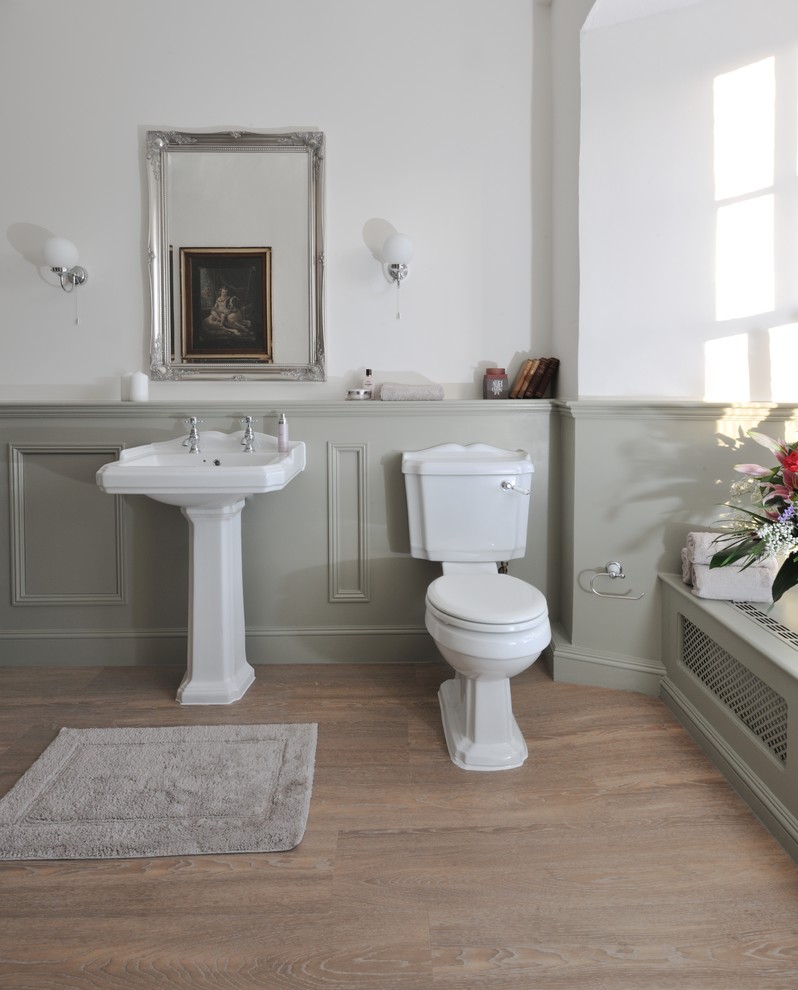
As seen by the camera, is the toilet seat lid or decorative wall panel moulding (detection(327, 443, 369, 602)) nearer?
the toilet seat lid

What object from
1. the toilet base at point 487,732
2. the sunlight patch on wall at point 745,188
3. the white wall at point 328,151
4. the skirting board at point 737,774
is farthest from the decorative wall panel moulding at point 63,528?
the sunlight patch on wall at point 745,188

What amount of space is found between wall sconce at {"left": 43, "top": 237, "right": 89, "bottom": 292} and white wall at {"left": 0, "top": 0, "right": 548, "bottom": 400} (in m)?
0.06

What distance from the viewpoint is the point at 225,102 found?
2.99m

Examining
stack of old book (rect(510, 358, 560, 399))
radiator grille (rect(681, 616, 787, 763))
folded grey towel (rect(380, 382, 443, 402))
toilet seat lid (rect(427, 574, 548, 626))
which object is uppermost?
stack of old book (rect(510, 358, 560, 399))

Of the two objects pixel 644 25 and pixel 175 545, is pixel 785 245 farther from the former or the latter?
pixel 175 545

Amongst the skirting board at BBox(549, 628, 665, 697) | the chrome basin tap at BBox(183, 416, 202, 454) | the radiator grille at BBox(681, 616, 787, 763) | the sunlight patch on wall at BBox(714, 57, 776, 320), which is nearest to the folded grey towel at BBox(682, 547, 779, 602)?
the radiator grille at BBox(681, 616, 787, 763)

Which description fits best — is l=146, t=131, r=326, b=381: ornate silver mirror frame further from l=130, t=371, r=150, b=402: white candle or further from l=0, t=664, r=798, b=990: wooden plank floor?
l=0, t=664, r=798, b=990: wooden plank floor

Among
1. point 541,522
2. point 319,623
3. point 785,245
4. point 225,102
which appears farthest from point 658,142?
point 319,623

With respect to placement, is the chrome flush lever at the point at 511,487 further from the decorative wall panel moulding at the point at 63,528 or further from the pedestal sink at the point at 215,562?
the decorative wall panel moulding at the point at 63,528

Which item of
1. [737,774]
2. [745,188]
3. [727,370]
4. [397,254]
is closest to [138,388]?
[397,254]

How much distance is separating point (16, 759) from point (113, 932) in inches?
35.9

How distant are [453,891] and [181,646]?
1723 millimetres

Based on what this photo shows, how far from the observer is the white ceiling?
→ 2.53 meters

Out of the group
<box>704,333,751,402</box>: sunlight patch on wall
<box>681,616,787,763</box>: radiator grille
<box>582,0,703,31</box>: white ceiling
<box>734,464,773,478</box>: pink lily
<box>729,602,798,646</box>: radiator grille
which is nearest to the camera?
<box>681,616,787,763</box>: radiator grille
